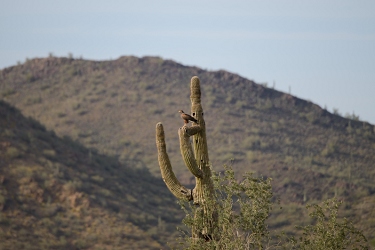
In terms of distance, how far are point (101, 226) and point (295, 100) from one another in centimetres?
3926

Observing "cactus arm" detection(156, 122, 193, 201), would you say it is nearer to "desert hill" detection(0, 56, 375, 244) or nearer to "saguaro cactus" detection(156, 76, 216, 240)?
"saguaro cactus" detection(156, 76, 216, 240)

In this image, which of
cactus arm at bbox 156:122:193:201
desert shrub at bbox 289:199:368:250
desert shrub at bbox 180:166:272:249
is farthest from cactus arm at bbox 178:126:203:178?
desert shrub at bbox 289:199:368:250

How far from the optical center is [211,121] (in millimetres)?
74312

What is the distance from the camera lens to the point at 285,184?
63.8 metres

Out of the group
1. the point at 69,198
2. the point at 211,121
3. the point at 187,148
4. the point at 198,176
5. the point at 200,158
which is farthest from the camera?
the point at 211,121

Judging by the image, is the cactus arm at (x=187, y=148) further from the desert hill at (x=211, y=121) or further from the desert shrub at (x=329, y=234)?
the desert hill at (x=211, y=121)

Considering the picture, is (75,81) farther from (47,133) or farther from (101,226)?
(101,226)

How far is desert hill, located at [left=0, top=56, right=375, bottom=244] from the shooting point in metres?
65.4

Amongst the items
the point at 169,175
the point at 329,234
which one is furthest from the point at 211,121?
the point at 169,175

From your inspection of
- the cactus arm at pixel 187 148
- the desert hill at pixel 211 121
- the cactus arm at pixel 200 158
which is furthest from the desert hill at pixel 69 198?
the cactus arm at pixel 187 148

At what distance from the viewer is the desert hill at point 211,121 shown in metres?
65.4

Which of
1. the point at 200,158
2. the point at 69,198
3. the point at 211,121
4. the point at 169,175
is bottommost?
the point at 69,198

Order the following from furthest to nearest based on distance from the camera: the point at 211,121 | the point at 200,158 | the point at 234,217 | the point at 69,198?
the point at 211,121 → the point at 69,198 → the point at 234,217 → the point at 200,158

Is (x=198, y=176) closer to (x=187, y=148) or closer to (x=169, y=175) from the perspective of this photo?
(x=169, y=175)
